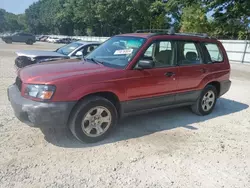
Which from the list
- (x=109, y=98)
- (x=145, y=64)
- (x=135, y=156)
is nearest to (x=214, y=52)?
(x=145, y=64)

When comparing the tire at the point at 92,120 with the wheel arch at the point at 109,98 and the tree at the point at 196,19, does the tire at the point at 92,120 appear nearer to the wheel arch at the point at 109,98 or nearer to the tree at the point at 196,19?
the wheel arch at the point at 109,98

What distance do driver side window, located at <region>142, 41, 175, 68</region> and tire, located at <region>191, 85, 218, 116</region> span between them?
49.2 inches

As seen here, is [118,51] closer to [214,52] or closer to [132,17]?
[214,52]

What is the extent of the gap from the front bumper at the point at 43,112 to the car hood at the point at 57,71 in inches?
12.9

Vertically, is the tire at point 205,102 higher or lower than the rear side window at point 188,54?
lower

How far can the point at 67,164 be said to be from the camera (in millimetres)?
3146

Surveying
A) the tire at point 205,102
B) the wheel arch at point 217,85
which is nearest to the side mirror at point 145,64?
the tire at point 205,102

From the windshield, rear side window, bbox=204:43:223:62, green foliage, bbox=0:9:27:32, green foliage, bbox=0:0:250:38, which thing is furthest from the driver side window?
green foliage, bbox=0:9:27:32

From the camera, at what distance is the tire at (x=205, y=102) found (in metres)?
5.26

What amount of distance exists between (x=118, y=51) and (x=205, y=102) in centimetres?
248

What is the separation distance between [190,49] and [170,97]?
4.03 feet

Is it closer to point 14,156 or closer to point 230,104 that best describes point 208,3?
point 230,104

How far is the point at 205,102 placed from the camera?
5406 millimetres

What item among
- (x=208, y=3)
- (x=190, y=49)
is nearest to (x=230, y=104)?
(x=190, y=49)
